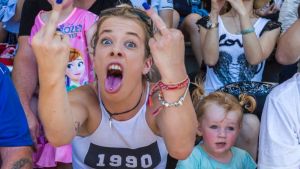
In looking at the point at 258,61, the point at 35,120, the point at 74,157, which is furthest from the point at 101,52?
the point at 258,61

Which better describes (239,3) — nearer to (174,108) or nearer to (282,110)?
(282,110)

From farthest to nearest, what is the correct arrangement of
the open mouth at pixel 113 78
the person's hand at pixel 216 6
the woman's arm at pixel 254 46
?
the person's hand at pixel 216 6 → the woman's arm at pixel 254 46 → the open mouth at pixel 113 78

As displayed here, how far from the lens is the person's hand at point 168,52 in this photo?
1.96 meters

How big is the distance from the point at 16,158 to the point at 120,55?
0.65m

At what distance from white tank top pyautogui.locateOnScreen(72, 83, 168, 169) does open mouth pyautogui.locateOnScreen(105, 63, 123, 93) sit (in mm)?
254

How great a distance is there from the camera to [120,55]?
2289 millimetres

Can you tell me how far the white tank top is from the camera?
2516 millimetres

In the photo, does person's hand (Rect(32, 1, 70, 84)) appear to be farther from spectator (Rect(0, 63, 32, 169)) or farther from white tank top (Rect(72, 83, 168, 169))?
white tank top (Rect(72, 83, 168, 169))

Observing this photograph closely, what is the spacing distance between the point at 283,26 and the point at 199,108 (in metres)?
1.27

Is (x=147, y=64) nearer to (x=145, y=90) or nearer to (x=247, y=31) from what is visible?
(x=145, y=90)

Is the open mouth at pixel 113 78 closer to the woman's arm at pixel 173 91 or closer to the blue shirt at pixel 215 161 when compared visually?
the woman's arm at pixel 173 91

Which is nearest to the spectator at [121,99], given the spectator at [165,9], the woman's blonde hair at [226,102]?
the woman's blonde hair at [226,102]

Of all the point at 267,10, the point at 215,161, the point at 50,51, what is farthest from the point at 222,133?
the point at 267,10

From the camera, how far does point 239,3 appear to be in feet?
11.7
